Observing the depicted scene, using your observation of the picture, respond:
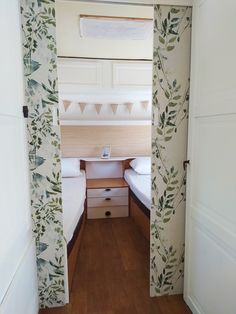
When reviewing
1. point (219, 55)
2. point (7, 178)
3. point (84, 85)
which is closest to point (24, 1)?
point (7, 178)

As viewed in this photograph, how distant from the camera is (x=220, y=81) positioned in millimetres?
1268

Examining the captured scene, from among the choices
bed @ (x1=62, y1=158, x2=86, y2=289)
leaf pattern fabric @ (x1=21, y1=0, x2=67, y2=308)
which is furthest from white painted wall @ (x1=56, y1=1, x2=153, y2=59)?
bed @ (x1=62, y1=158, x2=86, y2=289)

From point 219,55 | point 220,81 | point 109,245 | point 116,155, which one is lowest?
point 109,245

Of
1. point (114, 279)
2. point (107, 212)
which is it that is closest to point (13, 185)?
point (114, 279)

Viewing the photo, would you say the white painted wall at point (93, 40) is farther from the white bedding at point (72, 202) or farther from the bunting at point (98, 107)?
the white bedding at point (72, 202)

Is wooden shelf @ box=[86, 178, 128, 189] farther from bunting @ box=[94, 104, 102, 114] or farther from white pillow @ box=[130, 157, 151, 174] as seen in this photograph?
bunting @ box=[94, 104, 102, 114]

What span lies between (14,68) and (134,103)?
2596 millimetres

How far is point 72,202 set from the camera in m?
2.52

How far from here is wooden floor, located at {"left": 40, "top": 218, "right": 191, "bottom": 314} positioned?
5.62ft

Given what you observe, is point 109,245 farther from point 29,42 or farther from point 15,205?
point 29,42

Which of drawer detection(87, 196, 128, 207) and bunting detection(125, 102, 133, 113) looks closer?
drawer detection(87, 196, 128, 207)

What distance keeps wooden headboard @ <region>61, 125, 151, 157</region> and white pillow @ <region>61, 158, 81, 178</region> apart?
0.60ft

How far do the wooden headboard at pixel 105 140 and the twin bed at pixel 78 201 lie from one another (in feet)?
0.72

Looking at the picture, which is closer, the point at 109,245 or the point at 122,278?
Result: the point at 122,278
